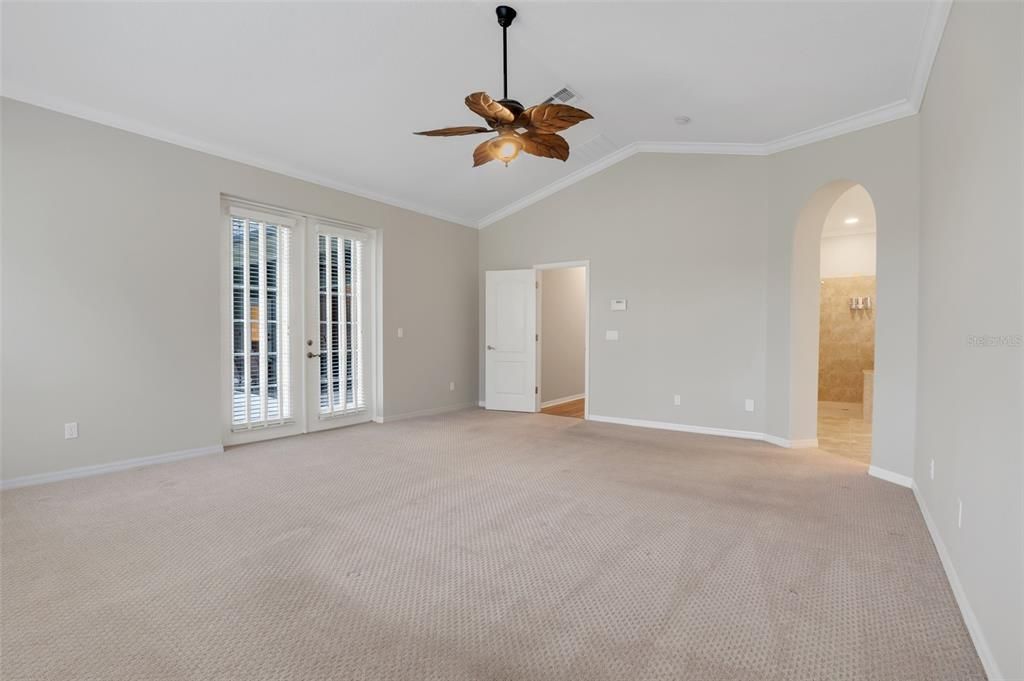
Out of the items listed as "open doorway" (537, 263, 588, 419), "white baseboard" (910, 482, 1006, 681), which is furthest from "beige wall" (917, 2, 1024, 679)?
"open doorway" (537, 263, 588, 419)

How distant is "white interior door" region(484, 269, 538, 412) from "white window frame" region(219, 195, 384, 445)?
1.78m

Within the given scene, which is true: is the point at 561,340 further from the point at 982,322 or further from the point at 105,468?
the point at 982,322

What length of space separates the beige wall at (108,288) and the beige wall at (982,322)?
17.9 ft

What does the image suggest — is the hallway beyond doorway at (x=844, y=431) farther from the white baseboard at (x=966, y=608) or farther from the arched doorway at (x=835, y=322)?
the white baseboard at (x=966, y=608)

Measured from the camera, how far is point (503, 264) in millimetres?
7367

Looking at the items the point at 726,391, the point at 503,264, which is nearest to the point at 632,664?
the point at 726,391

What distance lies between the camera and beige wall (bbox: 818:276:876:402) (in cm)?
757

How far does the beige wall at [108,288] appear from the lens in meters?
3.47

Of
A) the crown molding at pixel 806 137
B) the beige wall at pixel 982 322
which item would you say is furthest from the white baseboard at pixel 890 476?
→ the crown molding at pixel 806 137

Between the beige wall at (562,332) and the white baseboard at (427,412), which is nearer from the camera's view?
the white baseboard at (427,412)

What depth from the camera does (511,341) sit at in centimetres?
707

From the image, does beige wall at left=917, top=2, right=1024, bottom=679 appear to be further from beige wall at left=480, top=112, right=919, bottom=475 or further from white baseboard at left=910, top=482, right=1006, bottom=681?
beige wall at left=480, top=112, right=919, bottom=475

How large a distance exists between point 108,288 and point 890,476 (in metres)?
6.69

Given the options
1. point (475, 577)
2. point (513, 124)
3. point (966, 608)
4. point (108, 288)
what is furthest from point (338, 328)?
point (966, 608)
